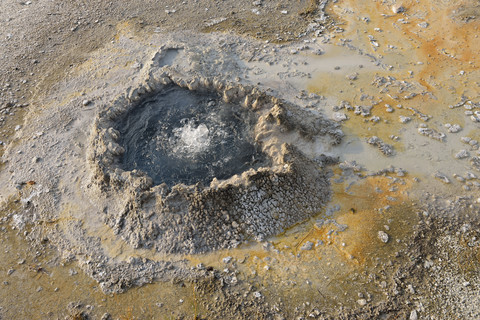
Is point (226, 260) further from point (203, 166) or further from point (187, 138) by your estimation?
point (187, 138)

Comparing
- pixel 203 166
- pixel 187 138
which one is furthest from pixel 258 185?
pixel 187 138

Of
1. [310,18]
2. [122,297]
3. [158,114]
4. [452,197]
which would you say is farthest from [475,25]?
[122,297]

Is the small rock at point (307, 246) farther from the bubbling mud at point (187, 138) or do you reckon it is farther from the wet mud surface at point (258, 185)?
the bubbling mud at point (187, 138)

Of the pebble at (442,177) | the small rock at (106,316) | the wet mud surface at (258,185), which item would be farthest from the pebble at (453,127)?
the small rock at (106,316)

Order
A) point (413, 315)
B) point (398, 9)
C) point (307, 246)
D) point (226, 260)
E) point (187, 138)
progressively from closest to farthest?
point (413, 315) < point (226, 260) < point (307, 246) < point (187, 138) < point (398, 9)

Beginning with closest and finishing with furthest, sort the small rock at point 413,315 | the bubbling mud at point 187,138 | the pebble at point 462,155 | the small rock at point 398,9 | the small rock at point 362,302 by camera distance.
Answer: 1. the small rock at point 413,315
2. the small rock at point 362,302
3. the bubbling mud at point 187,138
4. the pebble at point 462,155
5. the small rock at point 398,9

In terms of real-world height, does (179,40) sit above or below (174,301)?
above

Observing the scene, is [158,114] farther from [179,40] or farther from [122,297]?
[122,297]
